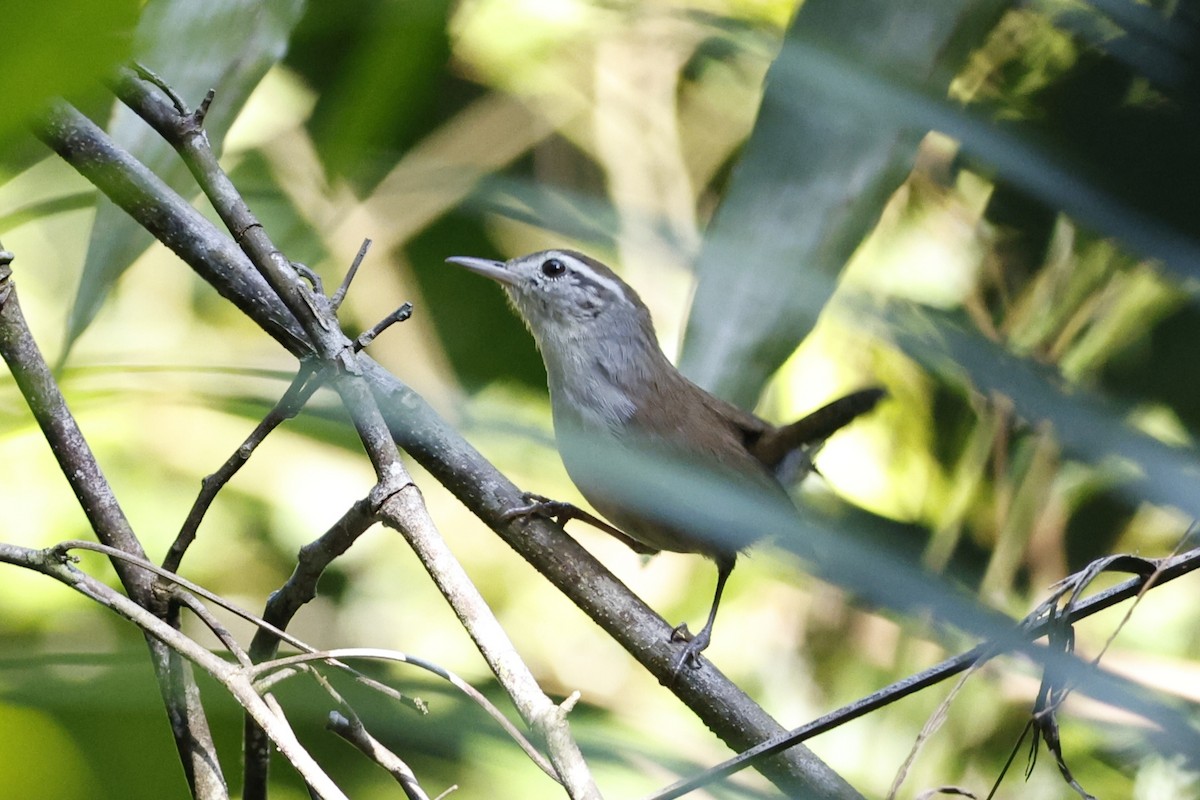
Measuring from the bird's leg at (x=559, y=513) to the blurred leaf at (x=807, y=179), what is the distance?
0.23 m

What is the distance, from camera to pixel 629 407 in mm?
2146

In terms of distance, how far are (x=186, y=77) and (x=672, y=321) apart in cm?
268

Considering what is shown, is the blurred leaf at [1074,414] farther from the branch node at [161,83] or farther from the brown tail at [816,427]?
the branch node at [161,83]

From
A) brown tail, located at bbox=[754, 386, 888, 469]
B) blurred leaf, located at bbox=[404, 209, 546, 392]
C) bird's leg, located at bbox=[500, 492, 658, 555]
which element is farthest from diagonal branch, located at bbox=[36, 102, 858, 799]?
blurred leaf, located at bbox=[404, 209, 546, 392]

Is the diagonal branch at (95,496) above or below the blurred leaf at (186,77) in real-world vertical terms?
below

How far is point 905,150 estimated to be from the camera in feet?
3.99

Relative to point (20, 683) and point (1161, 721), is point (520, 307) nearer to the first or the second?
point (20, 683)

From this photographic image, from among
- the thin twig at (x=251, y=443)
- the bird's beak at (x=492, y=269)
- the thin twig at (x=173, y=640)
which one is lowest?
the thin twig at (x=173, y=640)

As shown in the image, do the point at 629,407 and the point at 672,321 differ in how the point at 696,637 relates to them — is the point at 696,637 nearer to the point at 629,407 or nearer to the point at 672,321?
the point at 629,407

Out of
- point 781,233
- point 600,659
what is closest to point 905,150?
point 781,233

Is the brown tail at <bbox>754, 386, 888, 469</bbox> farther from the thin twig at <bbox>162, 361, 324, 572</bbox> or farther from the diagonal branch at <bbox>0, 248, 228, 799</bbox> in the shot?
the diagonal branch at <bbox>0, 248, 228, 799</bbox>

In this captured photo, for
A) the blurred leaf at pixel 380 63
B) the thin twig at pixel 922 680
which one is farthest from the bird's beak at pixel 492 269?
the thin twig at pixel 922 680

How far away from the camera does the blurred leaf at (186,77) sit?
903mm

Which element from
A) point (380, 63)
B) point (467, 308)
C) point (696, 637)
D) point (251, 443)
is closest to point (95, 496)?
point (251, 443)
